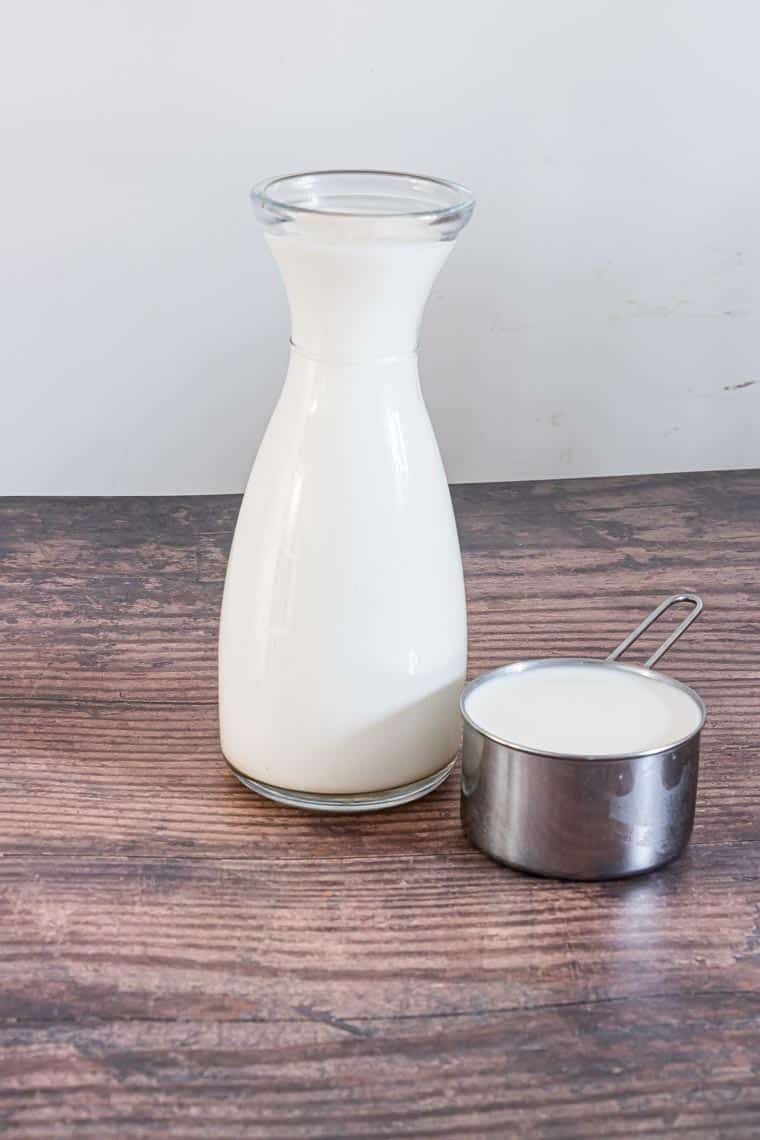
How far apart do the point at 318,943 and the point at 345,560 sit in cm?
15

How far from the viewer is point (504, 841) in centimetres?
55

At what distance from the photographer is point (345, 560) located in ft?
1.86

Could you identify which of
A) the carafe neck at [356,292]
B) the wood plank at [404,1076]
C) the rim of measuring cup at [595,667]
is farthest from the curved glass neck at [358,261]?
the wood plank at [404,1076]

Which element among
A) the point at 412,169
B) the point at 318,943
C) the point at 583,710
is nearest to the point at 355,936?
the point at 318,943

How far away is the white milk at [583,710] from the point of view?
54cm

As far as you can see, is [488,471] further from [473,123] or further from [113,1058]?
[113,1058]

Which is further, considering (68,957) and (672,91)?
(672,91)

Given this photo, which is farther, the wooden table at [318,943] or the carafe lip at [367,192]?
the carafe lip at [367,192]

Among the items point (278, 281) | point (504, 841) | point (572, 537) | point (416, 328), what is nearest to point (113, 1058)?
point (504, 841)

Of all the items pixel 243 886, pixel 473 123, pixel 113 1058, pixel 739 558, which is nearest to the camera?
pixel 113 1058

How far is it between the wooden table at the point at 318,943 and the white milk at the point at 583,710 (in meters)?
0.06

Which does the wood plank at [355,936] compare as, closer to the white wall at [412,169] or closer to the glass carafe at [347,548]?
the glass carafe at [347,548]

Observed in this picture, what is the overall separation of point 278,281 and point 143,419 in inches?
6.9

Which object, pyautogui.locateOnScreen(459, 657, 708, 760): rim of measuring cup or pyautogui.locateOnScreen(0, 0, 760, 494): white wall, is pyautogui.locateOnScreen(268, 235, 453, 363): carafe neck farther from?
pyautogui.locateOnScreen(0, 0, 760, 494): white wall
